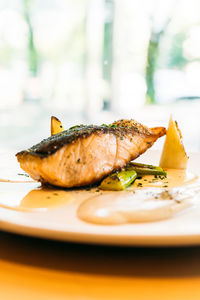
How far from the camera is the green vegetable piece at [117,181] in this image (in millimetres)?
2068

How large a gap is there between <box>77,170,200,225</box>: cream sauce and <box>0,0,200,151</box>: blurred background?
8.70m

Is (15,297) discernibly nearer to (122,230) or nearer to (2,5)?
(122,230)

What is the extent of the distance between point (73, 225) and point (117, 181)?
29.7 inches

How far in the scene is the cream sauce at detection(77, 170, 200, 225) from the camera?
4.91 feet

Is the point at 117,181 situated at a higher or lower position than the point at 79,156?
lower

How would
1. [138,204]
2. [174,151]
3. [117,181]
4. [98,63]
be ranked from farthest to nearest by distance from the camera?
[98,63]
[174,151]
[117,181]
[138,204]

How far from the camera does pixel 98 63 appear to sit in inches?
439

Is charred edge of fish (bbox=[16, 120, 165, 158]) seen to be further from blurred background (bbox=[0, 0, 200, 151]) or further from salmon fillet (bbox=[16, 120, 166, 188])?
blurred background (bbox=[0, 0, 200, 151])

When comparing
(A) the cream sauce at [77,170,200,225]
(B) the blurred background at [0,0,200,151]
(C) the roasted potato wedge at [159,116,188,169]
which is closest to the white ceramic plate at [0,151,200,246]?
(A) the cream sauce at [77,170,200,225]

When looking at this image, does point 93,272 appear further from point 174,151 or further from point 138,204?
point 174,151

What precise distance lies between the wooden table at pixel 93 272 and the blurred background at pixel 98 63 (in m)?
9.22

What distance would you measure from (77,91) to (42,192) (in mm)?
10062

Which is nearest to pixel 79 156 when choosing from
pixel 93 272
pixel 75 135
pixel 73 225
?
pixel 75 135

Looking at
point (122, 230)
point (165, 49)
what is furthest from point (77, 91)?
point (122, 230)
